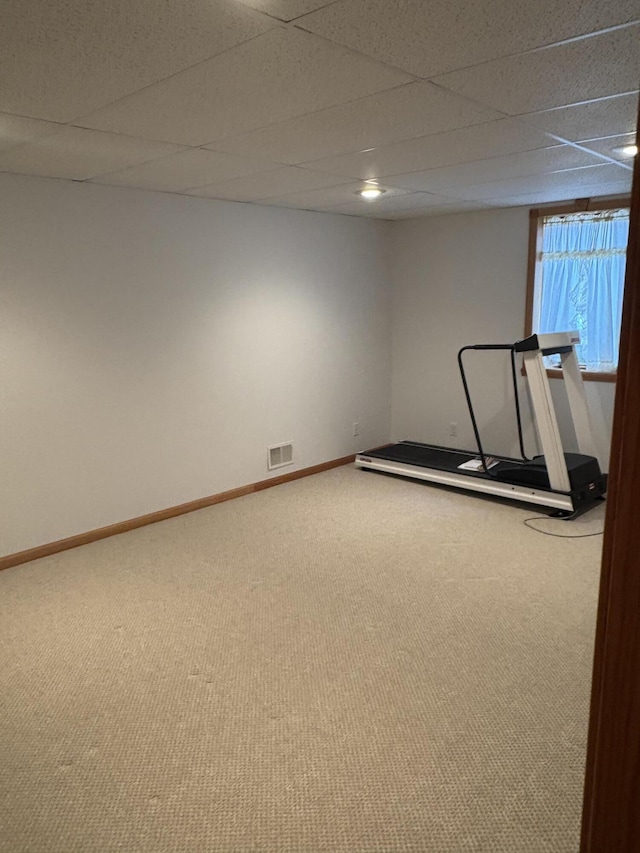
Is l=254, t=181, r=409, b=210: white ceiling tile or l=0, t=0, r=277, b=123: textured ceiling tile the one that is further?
l=254, t=181, r=409, b=210: white ceiling tile

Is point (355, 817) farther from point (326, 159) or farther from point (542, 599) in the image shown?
point (326, 159)

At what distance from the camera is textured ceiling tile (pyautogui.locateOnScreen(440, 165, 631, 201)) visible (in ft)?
12.3

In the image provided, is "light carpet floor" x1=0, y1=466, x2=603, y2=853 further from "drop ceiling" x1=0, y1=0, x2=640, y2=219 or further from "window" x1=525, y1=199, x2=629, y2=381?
"drop ceiling" x1=0, y1=0, x2=640, y2=219

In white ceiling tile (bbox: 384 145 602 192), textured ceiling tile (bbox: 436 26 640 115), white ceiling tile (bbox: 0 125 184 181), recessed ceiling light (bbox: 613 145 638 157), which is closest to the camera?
textured ceiling tile (bbox: 436 26 640 115)

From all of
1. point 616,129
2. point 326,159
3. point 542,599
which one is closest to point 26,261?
point 326,159

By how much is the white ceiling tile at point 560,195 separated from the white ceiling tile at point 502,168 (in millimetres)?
784

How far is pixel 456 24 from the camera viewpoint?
1.65 m

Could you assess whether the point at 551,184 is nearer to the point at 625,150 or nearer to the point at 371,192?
the point at 625,150

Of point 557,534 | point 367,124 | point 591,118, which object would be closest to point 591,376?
point 557,534

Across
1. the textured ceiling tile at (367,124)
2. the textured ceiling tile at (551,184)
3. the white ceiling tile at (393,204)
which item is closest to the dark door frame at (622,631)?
the textured ceiling tile at (367,124)

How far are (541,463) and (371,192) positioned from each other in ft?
7.93

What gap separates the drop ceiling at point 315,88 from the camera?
160cm

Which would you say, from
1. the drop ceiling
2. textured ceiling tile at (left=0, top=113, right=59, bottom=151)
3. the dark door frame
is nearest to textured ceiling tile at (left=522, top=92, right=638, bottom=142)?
the drop ceiling

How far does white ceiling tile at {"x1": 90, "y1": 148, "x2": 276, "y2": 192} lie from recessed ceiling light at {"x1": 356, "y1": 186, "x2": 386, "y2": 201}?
3.16 feet
